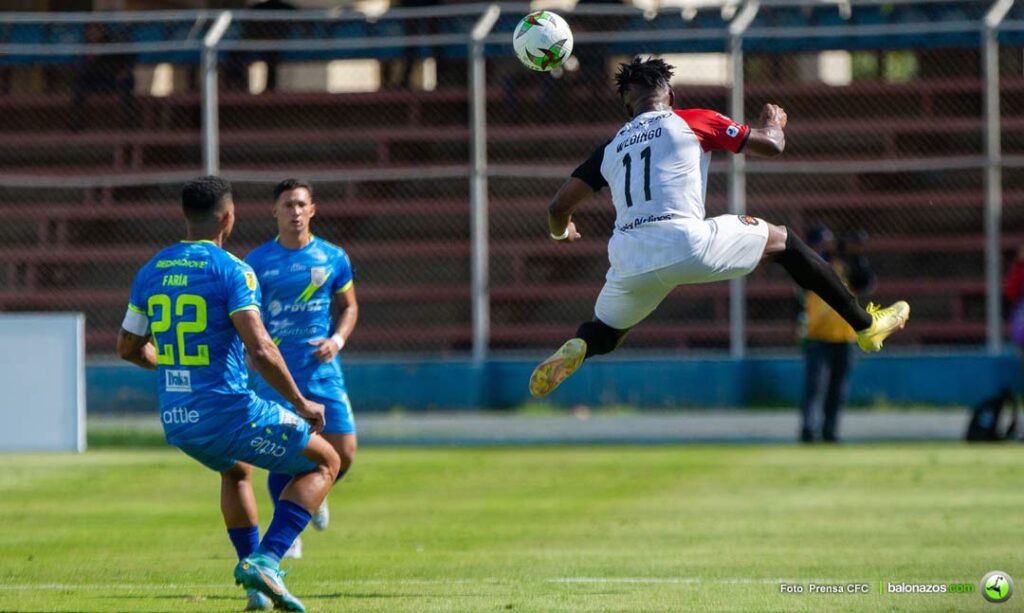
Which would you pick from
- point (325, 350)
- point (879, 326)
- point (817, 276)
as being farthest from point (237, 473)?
point (879, 326)

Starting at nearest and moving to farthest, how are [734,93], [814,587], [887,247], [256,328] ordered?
[256,328] < [814,587] < [734,93] < [887,247]

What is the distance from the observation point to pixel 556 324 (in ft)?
80.4

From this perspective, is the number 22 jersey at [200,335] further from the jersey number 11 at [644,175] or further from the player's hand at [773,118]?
the player's hand at [773,118]

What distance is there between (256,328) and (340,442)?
2.81 metres

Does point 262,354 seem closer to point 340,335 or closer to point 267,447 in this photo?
point 267,447

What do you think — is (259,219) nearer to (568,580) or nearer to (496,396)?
(496,396)

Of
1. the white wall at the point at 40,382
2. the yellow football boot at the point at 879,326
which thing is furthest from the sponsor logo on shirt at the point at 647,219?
the white wall at the point at 40,382

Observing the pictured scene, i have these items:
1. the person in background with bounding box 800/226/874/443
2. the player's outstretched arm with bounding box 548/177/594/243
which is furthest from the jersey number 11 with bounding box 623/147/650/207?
the person in background with bounding box 800/226/874/443

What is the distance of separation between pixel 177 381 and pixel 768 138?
10.6 feet

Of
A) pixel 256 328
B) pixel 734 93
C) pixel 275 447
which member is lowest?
pixel 275 447

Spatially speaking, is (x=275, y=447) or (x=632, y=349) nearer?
(x=275, y=447)

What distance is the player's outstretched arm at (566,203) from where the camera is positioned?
9.07 m

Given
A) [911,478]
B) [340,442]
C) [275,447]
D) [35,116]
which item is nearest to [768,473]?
[911,478]

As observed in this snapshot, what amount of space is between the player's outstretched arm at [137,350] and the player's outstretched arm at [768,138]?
3.20 metres
